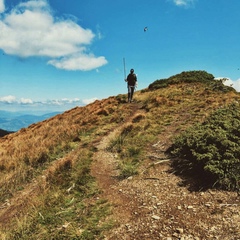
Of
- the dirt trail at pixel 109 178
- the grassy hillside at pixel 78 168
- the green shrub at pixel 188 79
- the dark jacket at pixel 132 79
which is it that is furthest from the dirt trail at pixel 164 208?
the green shrub at pixel 188 79

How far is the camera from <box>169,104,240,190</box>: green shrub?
8.20m

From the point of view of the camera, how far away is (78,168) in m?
11.2

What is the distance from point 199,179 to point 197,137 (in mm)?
2502

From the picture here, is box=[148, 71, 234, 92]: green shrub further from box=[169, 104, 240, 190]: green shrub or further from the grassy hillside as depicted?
box=[169, 104, 240, 190]: green shrub

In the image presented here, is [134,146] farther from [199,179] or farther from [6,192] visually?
[6,192]

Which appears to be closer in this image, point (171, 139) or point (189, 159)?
point (189, 159)

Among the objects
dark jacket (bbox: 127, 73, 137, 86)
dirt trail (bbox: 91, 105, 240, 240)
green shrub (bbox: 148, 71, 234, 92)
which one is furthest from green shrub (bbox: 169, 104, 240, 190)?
green shrub (bbox: 148, 71, 234, 92)

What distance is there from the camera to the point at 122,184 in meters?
9.45

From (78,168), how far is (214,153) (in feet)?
17.6

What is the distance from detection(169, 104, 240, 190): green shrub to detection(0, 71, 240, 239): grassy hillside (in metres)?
1.48

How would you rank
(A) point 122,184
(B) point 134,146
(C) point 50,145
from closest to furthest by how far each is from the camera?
(A) point 122,184, (B) point 134,146, (C) point 50,145

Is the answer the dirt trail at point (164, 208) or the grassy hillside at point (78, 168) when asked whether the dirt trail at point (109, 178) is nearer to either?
the dirt trail at point (164, 208)

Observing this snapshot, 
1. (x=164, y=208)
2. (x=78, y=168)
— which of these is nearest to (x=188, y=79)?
(x=78, y=168)

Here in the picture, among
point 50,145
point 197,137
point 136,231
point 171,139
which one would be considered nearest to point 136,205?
point 136,231
